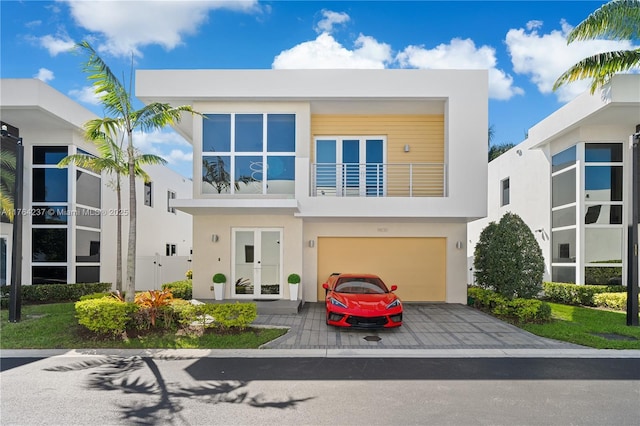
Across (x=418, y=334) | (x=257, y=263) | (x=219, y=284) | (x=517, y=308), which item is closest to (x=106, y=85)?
(x=219, y=284)

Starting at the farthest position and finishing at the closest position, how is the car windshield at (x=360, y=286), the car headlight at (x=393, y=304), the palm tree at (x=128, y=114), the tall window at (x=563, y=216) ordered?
the tall window at (x=563, y=216) < the car windshield at (x=360, y=286) < the car headlight at (x=393, y=304) < the palm tree at (x=128, y=114)

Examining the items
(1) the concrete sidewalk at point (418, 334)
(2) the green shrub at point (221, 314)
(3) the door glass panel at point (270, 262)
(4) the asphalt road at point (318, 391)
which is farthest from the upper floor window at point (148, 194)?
(4) the asphalt road at point (318, 391)

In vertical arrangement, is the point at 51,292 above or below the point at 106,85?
below

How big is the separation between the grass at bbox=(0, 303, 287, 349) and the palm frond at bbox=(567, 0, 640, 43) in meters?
11.1

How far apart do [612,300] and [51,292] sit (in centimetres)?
1780

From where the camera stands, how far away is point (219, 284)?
37.3 feet

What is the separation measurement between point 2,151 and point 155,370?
10.4 meters

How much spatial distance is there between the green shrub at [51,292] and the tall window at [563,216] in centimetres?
1695

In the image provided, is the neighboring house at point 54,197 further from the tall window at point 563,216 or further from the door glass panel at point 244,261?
the tall window at point 563,216

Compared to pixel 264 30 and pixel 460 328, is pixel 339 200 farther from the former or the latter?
pixel 264 30

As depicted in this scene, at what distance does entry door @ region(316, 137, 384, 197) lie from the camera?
468 inches

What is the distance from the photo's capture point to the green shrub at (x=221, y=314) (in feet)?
26.4

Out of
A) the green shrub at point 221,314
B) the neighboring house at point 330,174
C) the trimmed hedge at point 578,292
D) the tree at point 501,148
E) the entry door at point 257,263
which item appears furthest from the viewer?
the tree at point 501,148

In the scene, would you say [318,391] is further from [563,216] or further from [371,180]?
[563,216]
